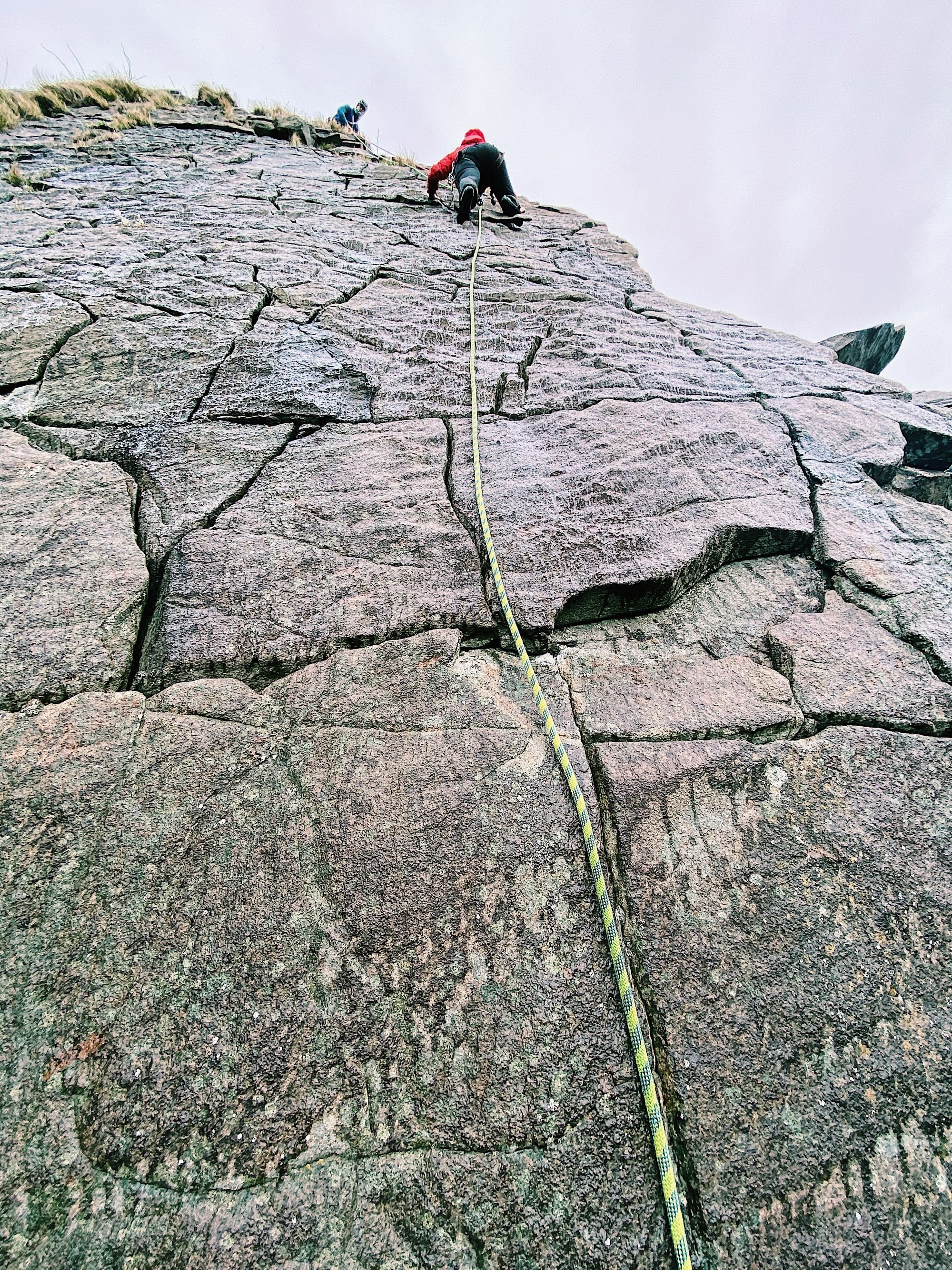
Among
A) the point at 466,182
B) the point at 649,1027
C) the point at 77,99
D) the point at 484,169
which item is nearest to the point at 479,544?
the point at 649,1027

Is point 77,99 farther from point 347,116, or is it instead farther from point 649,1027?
point 649,1027

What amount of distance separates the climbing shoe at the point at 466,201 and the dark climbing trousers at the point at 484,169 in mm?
138

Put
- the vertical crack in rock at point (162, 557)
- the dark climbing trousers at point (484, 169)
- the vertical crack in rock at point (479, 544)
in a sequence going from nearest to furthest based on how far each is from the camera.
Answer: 1. the vertical crack in rock at point (162, 557)
2. the vertical crack in rock at point (479, 544)
3. the dark climbing trousers at point (484, 169)

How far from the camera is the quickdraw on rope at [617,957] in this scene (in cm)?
83

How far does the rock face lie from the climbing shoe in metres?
2.83

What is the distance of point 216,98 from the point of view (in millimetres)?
6125

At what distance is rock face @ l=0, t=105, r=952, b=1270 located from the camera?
0.86 m

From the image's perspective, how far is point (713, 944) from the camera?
1.07 m

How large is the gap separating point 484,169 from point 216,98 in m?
3.53

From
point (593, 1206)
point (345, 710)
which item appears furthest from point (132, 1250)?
point (345, 710)

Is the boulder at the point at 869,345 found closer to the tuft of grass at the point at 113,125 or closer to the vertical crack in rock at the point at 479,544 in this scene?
the vertical crack in rock at the point at 479,544

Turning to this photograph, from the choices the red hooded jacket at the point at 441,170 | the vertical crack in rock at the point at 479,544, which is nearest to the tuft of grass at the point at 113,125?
the red hooded jacket at the point at 441,170

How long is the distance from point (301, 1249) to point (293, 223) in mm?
4700

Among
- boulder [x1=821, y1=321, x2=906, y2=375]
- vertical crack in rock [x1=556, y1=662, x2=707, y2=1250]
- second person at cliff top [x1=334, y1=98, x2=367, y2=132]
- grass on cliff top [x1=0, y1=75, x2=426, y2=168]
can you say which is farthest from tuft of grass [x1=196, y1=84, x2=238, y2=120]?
vertical crack in rock [x1=556, y1=662, x2=707, y2=1250]
